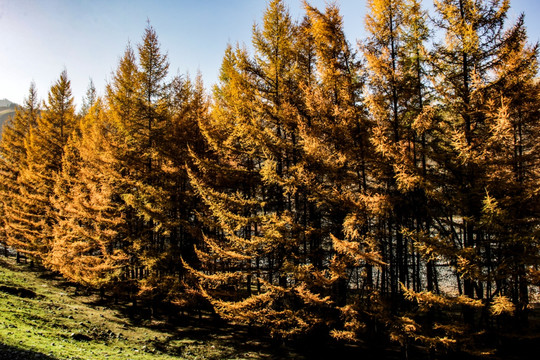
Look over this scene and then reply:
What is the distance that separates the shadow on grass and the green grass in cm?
13

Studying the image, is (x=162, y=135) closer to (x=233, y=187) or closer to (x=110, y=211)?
(x=233, y=187)

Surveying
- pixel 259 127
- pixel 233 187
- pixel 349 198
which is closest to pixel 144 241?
pixel 233 187

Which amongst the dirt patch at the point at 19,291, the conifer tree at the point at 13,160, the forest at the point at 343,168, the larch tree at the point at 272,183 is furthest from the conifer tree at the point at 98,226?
the conifer tree at the point at 13,160

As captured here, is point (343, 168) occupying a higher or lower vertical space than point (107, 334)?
higher

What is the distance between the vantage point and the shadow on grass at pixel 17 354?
7289mm

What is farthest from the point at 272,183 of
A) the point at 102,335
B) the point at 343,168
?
the point at 102,335

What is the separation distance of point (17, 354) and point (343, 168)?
1182cm

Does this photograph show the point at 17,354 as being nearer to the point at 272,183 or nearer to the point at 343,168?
the point at 272,183

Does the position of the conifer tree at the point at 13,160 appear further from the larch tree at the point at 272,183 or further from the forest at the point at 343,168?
the larch tree at the point at 272,183

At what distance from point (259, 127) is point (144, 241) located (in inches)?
395

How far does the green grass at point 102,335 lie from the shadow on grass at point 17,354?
5.2 inches

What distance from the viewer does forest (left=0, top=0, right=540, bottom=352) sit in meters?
9.47

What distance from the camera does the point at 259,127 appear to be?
11938mm

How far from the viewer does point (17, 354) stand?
25.0 ft
